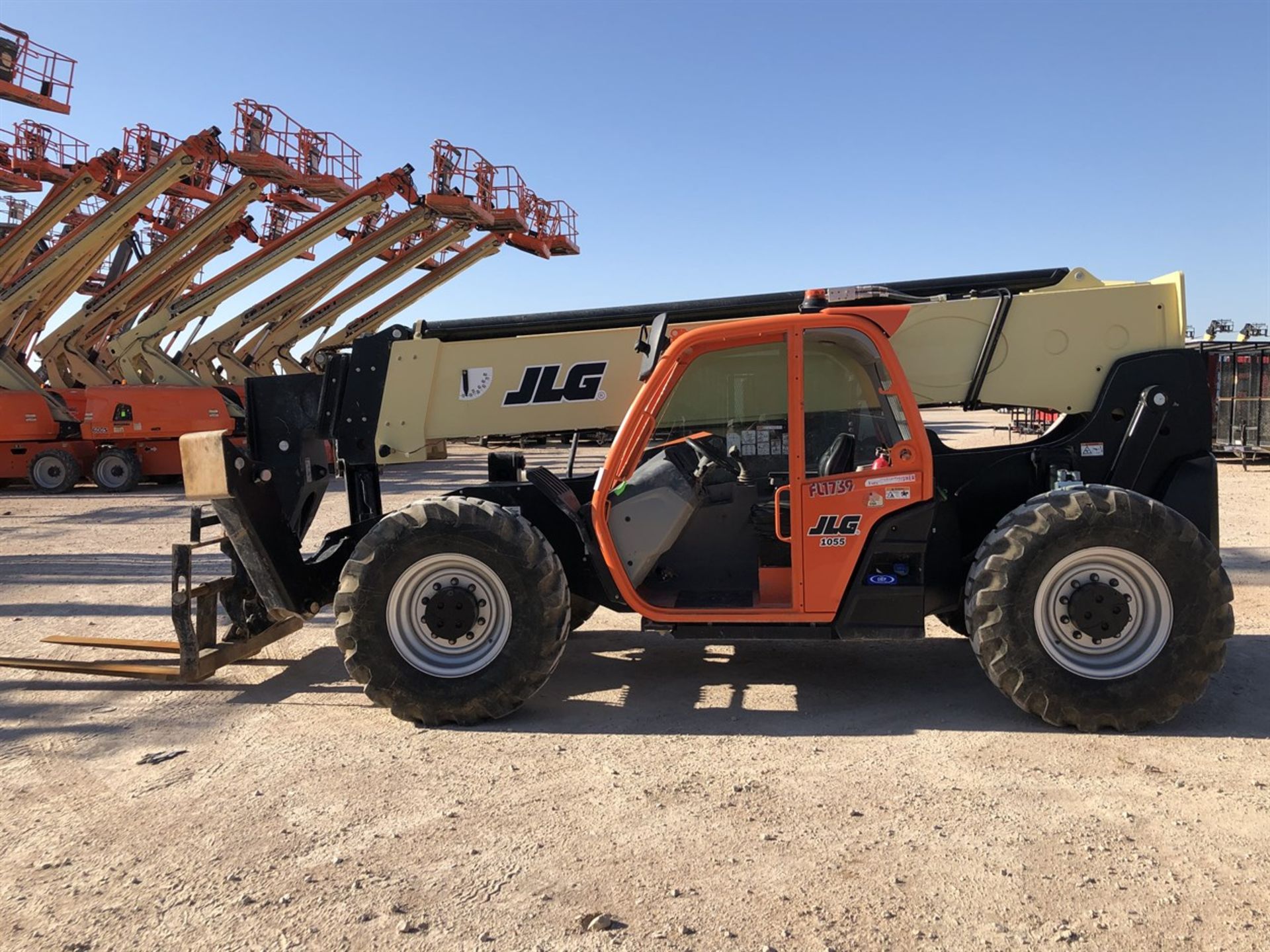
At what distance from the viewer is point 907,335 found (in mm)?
5133

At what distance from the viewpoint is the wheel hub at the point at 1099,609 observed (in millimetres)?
4500

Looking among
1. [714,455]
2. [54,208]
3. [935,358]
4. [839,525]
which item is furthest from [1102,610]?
[54,208]

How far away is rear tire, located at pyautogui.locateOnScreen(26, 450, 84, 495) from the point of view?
18.5m

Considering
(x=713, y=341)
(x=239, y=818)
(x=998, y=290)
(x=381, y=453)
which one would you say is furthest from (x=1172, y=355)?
(x=239, y=818)

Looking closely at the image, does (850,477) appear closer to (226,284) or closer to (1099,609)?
(1099,609)

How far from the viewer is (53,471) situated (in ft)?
61.1

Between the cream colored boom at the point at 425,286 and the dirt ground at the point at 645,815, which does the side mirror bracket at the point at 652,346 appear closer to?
the dirt ground at the point at 645,815

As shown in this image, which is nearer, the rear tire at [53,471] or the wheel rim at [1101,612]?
the wheel rim at [1101,612]

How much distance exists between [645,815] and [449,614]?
1666 mm

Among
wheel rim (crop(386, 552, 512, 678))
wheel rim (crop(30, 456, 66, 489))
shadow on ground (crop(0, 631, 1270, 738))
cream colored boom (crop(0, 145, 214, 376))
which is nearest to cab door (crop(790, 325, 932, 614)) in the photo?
shadow on ground (crop(0, 631, 1270, 738))

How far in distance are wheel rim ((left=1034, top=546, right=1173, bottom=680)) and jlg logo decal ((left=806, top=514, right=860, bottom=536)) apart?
0.95 metres

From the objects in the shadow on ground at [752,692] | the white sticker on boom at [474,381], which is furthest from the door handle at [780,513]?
the white sticker on boom at [474,381]

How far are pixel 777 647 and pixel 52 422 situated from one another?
60.5ft

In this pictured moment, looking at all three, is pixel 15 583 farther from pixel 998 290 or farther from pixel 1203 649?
pixel 1203 649
